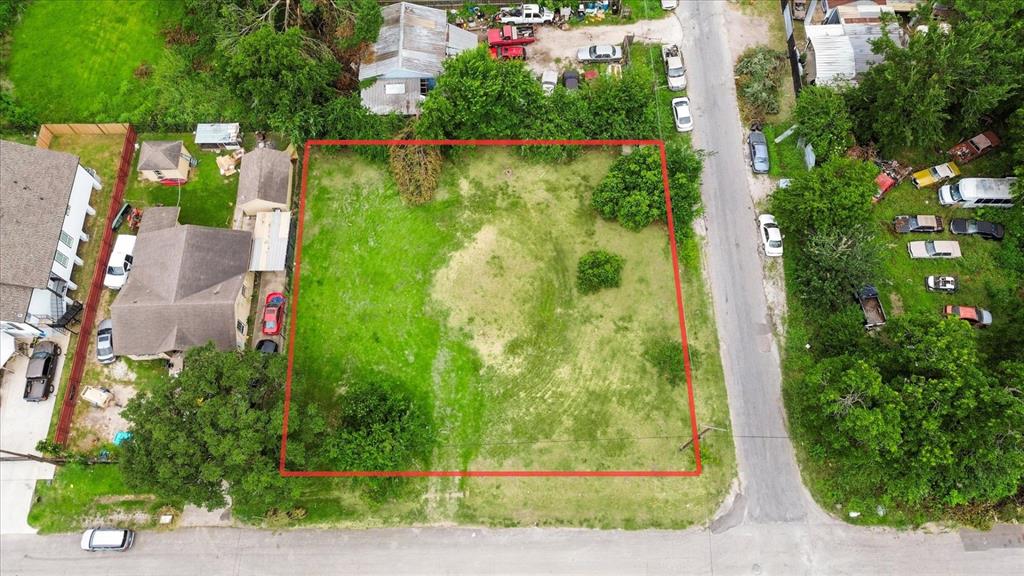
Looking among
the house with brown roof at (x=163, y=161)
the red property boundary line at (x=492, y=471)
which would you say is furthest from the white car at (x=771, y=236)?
the house with brown roof at (x=163, y=161)

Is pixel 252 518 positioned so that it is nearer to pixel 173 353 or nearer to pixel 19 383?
pixel 173 353

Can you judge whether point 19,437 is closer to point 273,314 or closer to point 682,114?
point 273,314

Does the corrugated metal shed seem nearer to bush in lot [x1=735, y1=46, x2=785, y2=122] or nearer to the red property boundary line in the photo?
bush in lot [x1=735, y1=46, x2=785, y2=122]

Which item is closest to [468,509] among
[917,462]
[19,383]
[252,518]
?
[252,518]

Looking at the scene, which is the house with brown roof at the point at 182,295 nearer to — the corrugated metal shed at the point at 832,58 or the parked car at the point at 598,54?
the parked car at the point at 598,54

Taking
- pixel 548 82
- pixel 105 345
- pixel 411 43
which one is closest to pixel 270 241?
pixel 105 345
